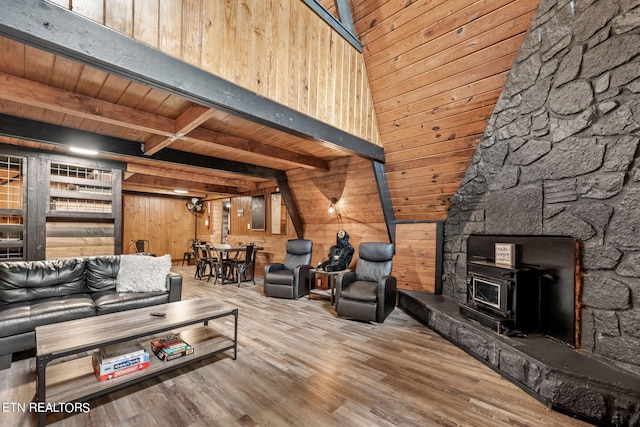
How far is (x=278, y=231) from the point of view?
679cm

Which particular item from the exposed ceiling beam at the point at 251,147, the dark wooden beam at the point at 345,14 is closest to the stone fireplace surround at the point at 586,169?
the dark wooden beam at the point at 345,14

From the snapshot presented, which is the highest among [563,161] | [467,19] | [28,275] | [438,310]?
[467,19]

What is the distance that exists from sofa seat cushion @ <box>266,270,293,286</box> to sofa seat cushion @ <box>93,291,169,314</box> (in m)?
1.79

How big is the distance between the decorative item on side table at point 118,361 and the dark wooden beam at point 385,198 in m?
3.46

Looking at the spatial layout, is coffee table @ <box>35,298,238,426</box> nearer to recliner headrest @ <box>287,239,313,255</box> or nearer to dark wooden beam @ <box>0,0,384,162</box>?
dark wooden beam @ <box>0,0,384,162</box>

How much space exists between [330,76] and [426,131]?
4.66 ft

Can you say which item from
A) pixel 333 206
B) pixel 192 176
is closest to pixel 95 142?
pixel 192 176

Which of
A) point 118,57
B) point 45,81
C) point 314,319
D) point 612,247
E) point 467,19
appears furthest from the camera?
point 314,319

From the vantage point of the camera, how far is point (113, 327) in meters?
2.19

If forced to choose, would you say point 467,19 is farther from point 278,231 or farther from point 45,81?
point 278,231

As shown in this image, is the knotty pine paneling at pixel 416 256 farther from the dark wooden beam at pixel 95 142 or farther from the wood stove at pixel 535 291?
the dark wooden beam at pixel 95 142

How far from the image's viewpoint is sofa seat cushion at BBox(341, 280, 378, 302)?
3.64m

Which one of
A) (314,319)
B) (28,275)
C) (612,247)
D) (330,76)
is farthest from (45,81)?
(612,247)

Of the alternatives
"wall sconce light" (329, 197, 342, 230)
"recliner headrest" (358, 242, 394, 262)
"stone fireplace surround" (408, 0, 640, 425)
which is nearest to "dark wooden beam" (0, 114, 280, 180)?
"wall sconce light" (329, 197, 342, 230)
